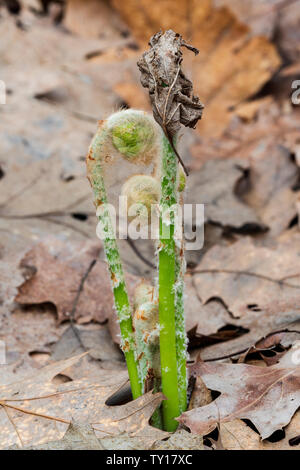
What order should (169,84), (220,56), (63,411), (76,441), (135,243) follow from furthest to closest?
(220,56)
(135,243)
(63,411)
(76,441)
(169,84)

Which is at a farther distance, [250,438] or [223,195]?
[223,195]

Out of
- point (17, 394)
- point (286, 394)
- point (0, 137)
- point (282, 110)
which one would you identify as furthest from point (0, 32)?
point (286, 394)

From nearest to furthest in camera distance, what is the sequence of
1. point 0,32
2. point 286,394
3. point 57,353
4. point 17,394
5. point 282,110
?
point 286,394 < point 17,394 < point 57,353 < point 282,110 < point 0,32

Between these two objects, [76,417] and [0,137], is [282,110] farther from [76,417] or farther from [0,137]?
[76,417]

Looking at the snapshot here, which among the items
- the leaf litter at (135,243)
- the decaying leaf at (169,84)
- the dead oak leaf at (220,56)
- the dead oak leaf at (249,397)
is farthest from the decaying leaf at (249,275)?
the dead oak leaf at (220,56)

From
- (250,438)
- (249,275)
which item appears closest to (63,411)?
(250,438)

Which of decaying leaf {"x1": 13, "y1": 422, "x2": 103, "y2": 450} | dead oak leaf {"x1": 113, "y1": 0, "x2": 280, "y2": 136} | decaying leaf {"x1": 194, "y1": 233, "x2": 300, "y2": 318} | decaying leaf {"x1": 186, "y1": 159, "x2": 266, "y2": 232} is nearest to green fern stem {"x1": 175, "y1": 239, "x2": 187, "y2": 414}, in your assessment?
decaying leaf {"x1": 13, "y1": 422, "x2": 103, "y2": 450}

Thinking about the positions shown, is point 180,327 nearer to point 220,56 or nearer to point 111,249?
point 111,249

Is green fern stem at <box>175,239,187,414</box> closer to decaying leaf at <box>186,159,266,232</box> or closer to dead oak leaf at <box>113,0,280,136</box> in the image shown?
decaying leaf at <box>186,159,266,232</box>
